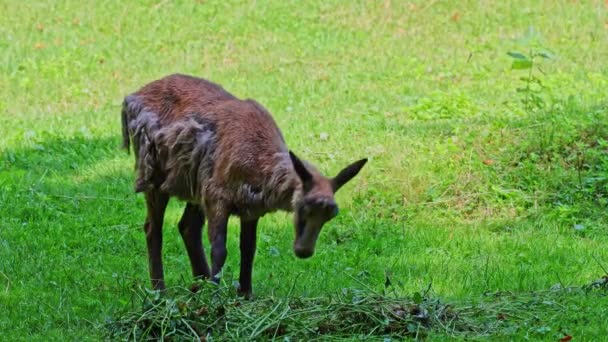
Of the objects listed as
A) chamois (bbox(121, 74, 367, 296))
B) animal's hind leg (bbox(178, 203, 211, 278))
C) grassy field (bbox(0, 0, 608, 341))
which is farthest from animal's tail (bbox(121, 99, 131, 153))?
grassy field (bbox(0, 0, 608, 341))

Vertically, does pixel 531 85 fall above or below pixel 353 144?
above

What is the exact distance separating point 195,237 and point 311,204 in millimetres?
1818

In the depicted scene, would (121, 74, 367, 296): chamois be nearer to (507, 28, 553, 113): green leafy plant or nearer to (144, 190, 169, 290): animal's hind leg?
(144, 190, 169, 290): animal's hind leg

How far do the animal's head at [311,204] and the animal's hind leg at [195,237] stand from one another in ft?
5.01

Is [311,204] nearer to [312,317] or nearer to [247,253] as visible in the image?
[312,317]

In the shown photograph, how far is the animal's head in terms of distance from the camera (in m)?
7.75

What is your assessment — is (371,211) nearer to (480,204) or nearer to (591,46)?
(480,204)

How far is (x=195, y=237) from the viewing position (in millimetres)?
9273

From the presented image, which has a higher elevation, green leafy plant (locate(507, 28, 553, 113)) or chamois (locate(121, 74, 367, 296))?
chamois (locate(121, 74, 367, 296))

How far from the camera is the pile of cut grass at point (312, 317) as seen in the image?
23.9 feet

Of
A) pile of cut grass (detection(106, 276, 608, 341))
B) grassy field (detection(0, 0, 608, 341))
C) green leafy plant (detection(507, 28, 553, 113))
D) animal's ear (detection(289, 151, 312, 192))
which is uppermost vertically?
animal's ear (detection(289, 151, 312, 192))

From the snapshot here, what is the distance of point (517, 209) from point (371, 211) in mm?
1483

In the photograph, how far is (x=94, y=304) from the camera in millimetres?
8469

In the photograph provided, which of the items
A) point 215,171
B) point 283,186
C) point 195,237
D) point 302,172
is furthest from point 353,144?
point 302,172
